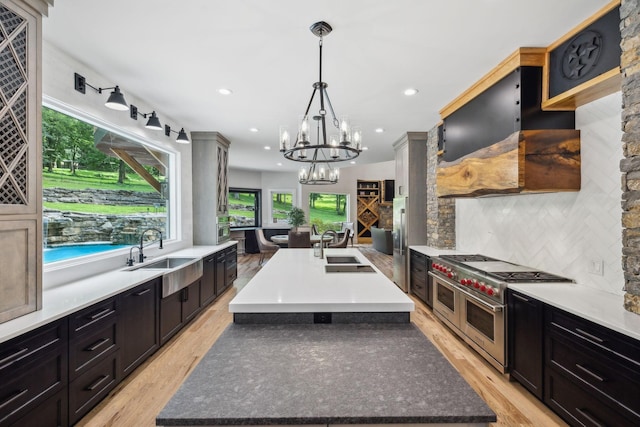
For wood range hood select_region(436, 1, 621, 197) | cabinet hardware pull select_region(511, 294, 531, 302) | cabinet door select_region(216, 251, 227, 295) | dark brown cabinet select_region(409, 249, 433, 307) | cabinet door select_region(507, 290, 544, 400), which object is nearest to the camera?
wood range hood select_region(436, 1, 621, 197)

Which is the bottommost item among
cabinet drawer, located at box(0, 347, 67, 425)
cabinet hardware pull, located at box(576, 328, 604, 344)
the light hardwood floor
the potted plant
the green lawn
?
the light hardwood floor

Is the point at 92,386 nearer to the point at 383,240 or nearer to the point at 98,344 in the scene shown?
the point at 98,344

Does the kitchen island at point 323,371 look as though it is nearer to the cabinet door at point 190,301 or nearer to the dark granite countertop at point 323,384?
A: the dark granite countertop at point 323,384

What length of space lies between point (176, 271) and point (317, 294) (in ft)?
6.68

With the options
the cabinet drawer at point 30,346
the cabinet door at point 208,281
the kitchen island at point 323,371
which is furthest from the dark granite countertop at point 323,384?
A: the cabinet door at point 208,281

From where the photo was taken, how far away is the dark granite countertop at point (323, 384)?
0.89 m

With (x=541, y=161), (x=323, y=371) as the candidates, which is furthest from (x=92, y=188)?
(x=541, y=161)

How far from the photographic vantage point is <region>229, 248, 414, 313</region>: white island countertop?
1603 mm

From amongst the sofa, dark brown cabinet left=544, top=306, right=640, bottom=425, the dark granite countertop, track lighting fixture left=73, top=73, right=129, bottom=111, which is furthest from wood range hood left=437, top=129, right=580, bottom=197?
the sofa

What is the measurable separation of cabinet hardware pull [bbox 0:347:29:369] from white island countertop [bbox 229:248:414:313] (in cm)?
109

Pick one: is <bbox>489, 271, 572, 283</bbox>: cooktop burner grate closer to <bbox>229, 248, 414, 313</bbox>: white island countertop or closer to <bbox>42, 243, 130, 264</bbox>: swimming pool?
<bbox>229, 248, 414, 313</bbox>: white island countertop

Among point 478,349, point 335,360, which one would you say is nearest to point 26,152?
point 335,360

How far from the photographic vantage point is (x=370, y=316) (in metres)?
1.62

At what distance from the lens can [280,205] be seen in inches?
418
